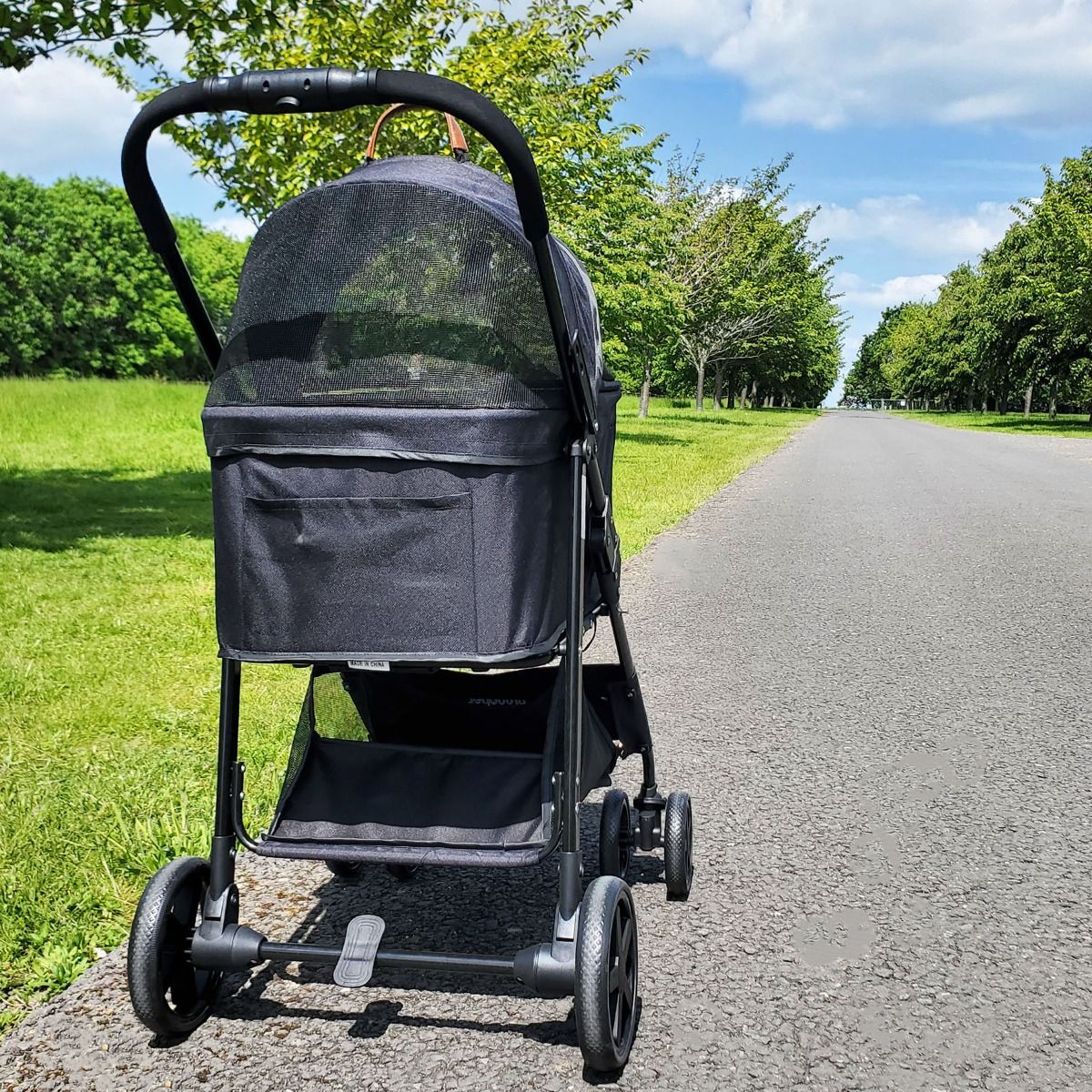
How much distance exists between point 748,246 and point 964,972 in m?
38.7

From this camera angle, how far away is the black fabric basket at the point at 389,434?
8.02 feet

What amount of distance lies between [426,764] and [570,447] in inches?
36.2

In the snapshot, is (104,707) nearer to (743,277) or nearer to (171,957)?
(171,957)

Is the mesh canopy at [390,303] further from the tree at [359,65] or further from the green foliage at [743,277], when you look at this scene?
the green foliage at [743,277]

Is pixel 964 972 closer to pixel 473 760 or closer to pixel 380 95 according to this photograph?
pixel 473 760

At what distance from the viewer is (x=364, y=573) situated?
8.10 feet

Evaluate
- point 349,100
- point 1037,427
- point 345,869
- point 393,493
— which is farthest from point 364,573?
point 1037,427

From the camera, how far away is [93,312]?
65500 millimetres

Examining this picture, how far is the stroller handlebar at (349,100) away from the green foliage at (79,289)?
63952 millimetres

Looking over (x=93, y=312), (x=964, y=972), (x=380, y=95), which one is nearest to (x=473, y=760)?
(x=964, y=972)

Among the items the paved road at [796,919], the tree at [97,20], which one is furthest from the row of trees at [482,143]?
the paved road at [796,919]

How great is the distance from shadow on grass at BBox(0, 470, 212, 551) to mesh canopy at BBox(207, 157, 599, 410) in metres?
7.91

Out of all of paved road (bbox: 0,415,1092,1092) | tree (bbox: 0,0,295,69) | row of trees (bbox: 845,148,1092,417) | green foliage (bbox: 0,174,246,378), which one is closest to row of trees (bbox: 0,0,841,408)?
tree (bbox: 0,0,295,69)

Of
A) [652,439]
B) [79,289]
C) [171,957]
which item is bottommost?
[171,957]
